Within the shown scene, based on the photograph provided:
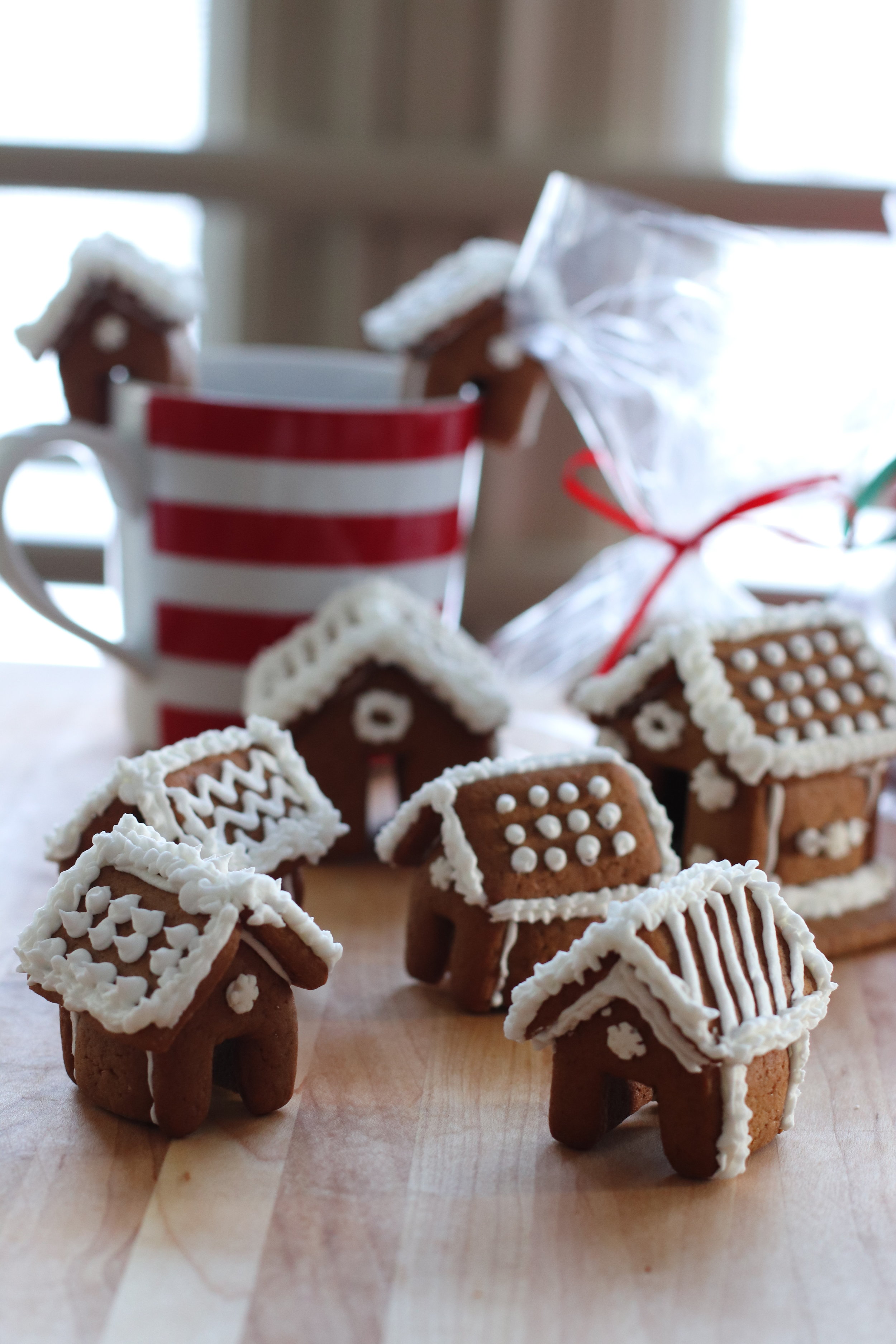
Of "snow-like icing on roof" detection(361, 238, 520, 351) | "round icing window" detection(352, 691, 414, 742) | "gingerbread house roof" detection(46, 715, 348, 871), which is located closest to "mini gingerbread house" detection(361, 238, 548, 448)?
"snow-like icing on roof" detection(361, 238, 520, 351)

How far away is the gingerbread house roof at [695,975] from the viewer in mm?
584

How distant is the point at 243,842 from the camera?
71cm

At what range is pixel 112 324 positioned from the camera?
968mm

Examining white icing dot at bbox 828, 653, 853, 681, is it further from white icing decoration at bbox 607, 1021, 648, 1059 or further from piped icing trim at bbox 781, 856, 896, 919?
white icing decoration at bbox 607, 1021, 648, 1059

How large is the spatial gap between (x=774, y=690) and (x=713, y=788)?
0.06 metres

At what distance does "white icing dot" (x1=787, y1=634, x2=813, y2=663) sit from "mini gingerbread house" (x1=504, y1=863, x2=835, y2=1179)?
0.77ft

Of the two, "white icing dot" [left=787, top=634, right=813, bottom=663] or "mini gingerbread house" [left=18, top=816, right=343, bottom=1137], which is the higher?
"white icing dot" [left=787, top=634, right=813, bottom=663]

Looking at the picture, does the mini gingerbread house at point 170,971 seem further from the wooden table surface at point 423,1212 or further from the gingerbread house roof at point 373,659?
the gingerbread house roof at point 373,659

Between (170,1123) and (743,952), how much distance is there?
236mm

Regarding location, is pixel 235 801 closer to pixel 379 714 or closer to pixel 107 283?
pixel 379 714

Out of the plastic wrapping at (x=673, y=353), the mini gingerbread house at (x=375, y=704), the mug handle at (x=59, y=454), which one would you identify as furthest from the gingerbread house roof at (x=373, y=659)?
the plastic wrapping at (x=673, y=353)

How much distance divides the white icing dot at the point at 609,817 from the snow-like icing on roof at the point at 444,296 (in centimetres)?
41

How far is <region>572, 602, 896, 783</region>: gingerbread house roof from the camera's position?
792 mm

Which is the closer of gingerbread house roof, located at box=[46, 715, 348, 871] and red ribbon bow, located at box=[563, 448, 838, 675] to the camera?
gingerbread house roof, located at box=[46, 715, 348, 871]
